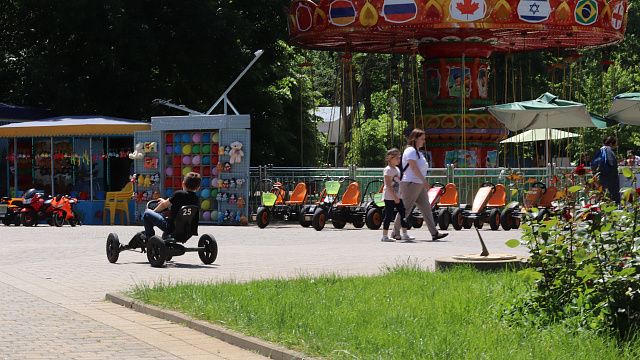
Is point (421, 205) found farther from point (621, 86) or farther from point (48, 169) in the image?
point (621, 86)

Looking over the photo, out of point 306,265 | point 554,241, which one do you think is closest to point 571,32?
point 306,265

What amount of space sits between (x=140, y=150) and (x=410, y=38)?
29.8ft

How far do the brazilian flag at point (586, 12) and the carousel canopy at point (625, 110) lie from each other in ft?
21.4

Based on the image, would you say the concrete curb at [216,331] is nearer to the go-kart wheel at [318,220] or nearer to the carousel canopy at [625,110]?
the go-kart wheel at [318,220]

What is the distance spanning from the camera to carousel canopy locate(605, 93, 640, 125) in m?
26.8

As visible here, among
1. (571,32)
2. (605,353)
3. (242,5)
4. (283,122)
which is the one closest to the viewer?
(605,353)

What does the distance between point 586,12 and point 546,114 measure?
543 cm

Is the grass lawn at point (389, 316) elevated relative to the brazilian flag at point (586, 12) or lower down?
lower down

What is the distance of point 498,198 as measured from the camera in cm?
2617

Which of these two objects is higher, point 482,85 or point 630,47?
point 630,47

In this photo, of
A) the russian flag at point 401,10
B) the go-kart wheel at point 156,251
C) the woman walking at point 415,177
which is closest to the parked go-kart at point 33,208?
the russian flag at point 401,10

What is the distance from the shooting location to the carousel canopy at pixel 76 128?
32969 millimetres

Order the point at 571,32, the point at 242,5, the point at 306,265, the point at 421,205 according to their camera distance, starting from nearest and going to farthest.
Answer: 1. the point at 306,265
2. the point at 421,205
3. the point at 571,32
4. the point at 242,5

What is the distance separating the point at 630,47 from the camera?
227 ft
